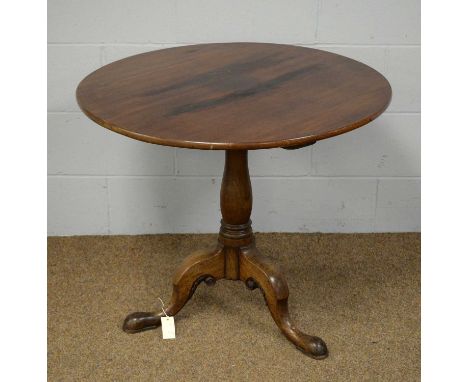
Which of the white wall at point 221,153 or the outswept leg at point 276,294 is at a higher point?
the white wall at point 221,153

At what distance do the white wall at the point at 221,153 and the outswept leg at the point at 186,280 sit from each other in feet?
1.91

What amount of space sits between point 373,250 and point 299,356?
2.43 feet

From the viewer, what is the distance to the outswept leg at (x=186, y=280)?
2430 mm

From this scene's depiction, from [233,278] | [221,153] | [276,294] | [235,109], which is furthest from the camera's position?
[221,153]

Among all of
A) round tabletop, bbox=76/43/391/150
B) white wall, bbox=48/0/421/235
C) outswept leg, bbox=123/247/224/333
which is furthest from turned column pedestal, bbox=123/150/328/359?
white wall, bbox=48/0/421/235

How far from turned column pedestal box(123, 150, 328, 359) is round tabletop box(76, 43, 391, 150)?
26cm

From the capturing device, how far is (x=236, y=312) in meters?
2.55

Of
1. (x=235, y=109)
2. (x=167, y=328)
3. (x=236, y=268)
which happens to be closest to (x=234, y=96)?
(x=235, y=109)

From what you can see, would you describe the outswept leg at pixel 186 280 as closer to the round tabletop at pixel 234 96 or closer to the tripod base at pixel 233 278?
the tripod base at pixel 233 278

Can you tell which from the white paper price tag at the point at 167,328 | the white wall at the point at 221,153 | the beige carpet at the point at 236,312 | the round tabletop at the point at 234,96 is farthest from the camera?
the white wall at the point at 221,153

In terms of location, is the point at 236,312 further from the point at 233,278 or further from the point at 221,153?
the point at 221,153

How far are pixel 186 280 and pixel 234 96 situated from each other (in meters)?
0.65

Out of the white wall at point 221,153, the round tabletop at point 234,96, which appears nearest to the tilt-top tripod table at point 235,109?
the round tabletop at point 234,96

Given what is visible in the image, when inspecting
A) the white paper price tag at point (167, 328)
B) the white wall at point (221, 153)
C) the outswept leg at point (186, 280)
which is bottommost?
the white paper price tag at point (167, 328)
